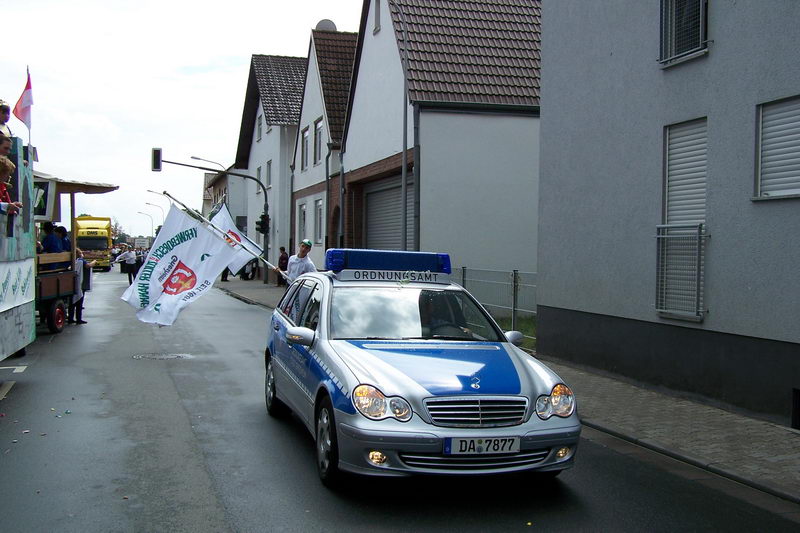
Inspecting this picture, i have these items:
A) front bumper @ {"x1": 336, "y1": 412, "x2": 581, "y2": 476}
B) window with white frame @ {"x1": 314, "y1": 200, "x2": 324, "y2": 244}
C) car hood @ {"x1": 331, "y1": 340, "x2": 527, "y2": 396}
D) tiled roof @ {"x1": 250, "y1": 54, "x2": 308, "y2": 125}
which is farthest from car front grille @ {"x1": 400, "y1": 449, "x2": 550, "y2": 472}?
tiled roof @ {"x1": 250, "y1": 54, "x2": 308, "y2": 125}

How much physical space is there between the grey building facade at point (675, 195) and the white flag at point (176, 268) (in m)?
5.26

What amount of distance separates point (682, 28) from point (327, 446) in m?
7.23

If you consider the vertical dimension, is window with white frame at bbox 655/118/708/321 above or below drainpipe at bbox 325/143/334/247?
below

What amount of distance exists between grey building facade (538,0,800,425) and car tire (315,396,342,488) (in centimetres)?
484

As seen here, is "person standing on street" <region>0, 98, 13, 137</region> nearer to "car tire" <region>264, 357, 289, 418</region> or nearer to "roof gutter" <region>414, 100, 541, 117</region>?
"car tire" <region>264, 357, 289, 418</region>

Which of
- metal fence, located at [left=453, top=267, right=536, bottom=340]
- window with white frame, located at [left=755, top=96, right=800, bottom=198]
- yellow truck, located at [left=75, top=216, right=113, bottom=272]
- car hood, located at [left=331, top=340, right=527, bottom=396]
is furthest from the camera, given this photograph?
yellow truck, located at [left=75, top=216, right=113, bottom=272]

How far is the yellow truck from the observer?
5544 cm

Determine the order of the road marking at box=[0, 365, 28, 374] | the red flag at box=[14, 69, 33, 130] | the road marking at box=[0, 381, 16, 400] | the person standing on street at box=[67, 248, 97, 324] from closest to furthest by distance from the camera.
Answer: the road marking at box=[0, 381, 16, 400], the red flag at box=[14, 69, 33, 130], the road marking at box=[0, 365, 28, 374], the person standing on street at box=[67, 248, 97, 324]

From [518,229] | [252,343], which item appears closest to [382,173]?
[518,229]

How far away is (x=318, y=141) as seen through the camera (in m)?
32.2

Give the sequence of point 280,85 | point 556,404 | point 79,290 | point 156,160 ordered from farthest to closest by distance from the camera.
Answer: point 280,85 → point 156,160 → point 79,290 → point 556,404

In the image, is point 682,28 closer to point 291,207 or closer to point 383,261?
point 383,261

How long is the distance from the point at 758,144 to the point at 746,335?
6.71ft

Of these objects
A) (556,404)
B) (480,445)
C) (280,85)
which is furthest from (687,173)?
(280,85)
